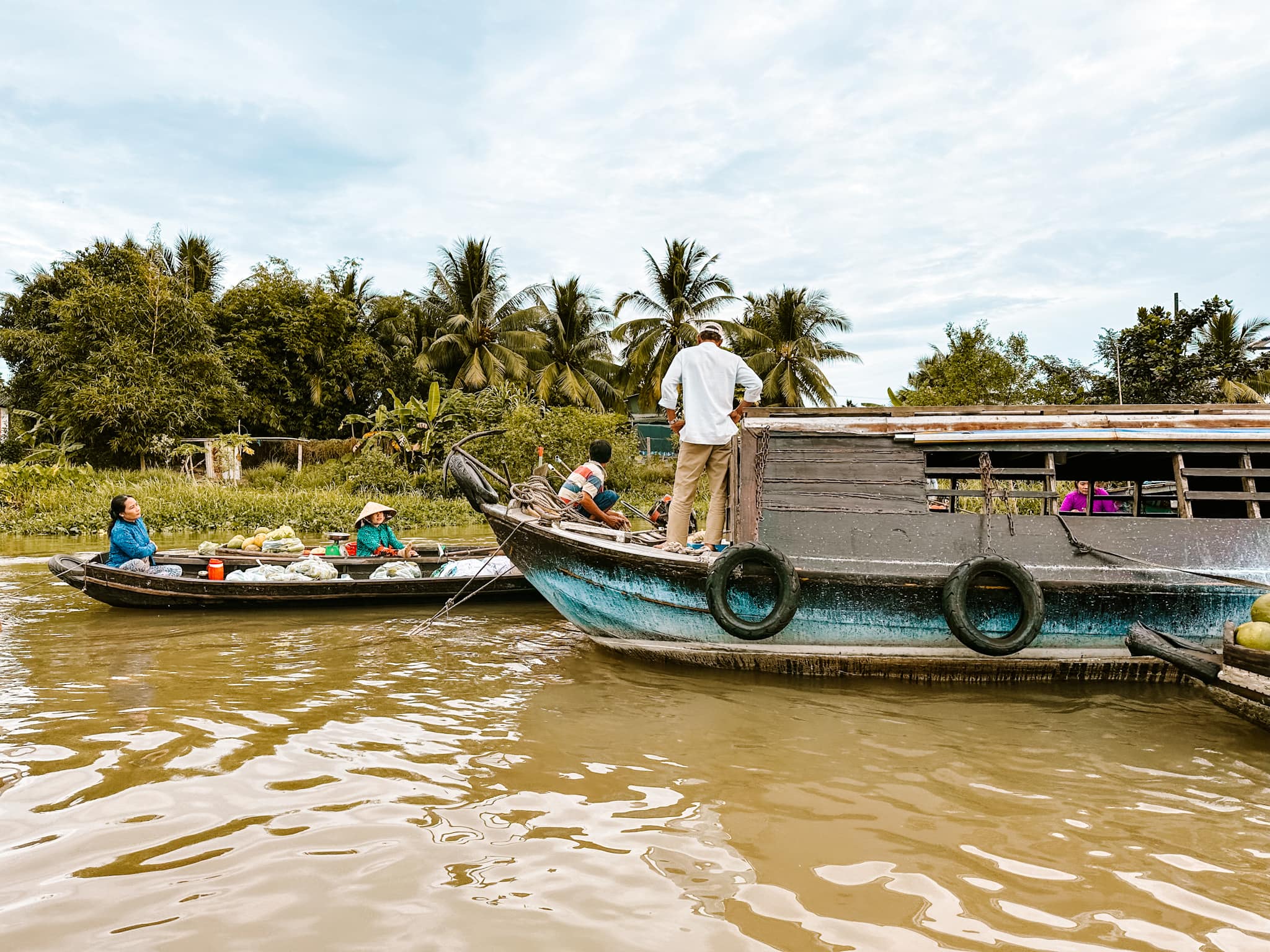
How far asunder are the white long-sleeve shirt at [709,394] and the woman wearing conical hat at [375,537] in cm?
448

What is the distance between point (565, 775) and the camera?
382cm

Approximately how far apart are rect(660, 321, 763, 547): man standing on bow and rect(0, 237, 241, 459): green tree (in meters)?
20.9

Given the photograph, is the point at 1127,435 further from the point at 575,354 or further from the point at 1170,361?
the point at 575,354

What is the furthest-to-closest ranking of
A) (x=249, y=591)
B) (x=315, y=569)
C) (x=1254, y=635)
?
(x=315, y=569)
(x=249, y=591)
(x=1254, y=635)

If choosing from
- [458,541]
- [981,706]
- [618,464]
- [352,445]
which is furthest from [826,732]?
[352,445]

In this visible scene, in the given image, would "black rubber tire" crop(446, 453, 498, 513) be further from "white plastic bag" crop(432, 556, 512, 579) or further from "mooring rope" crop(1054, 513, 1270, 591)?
"mooring rope" crop(1054, 513, 1270, 591)

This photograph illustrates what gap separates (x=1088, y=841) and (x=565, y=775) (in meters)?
2.10

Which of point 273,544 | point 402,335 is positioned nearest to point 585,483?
point 273,544

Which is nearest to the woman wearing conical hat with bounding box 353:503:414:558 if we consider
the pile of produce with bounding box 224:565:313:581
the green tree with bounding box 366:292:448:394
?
the pile of produce with bounding box 224:565:313:581

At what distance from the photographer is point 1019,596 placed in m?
5.21

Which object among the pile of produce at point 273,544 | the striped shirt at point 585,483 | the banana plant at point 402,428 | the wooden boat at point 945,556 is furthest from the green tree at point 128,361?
the wooden boat at point 945,556

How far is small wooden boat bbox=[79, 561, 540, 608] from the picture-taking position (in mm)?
7867

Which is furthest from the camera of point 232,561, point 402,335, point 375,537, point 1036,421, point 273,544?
point 402,335

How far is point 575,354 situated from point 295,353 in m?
9.42
